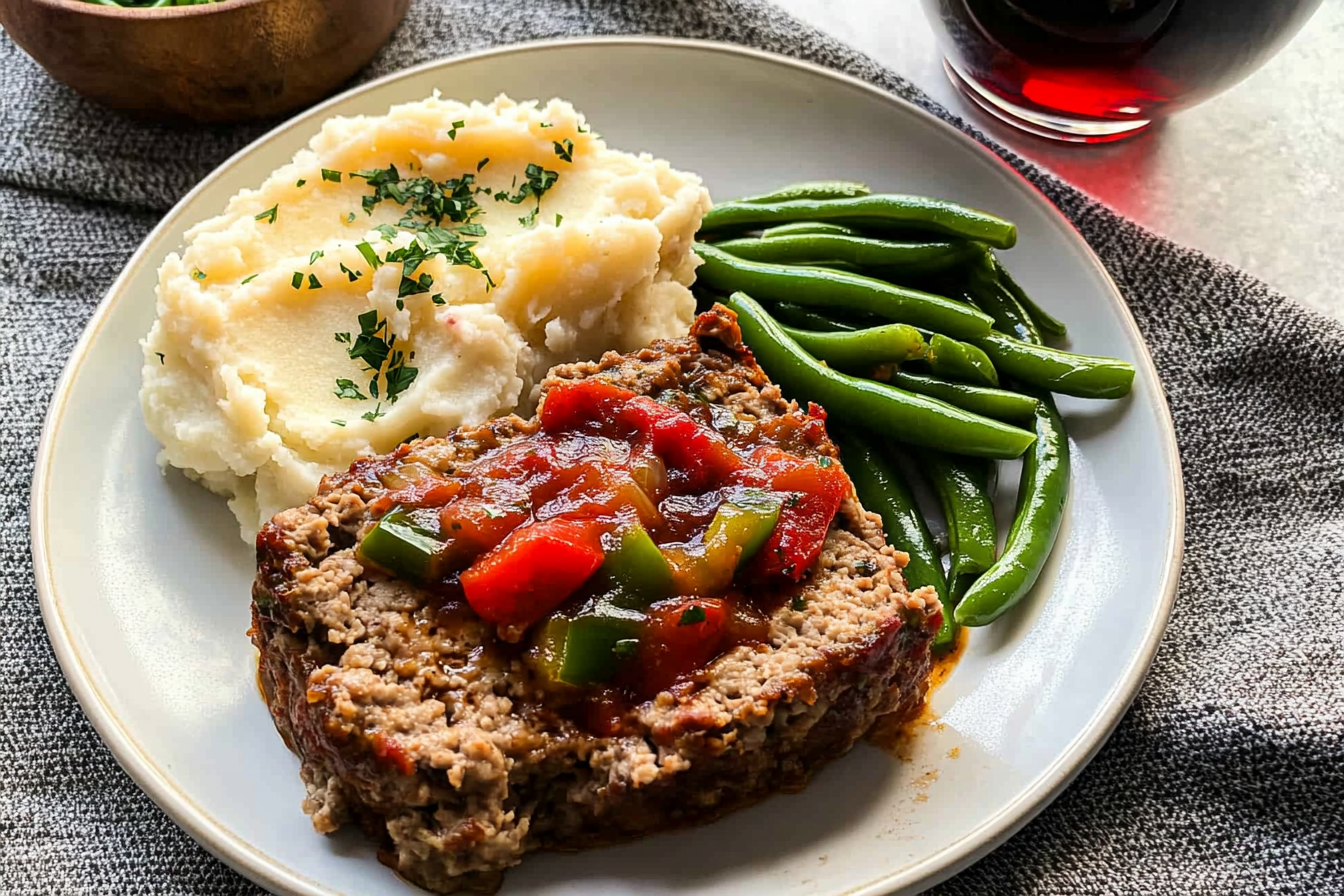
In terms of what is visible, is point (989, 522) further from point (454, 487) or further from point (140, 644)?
point (140, 644)

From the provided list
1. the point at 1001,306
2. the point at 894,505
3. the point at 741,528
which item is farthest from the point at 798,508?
the point at 1001,306

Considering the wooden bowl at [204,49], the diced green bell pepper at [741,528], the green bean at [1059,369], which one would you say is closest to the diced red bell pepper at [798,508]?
the diced green bell pepper at [741,528]

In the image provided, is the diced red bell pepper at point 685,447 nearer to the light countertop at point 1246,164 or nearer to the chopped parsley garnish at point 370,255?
the chopped parsley garnish at point 370,255

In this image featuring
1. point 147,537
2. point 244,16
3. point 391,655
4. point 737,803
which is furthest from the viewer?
point 244,16

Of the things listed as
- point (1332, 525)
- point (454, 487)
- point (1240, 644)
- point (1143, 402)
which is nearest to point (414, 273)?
point (454, 487)

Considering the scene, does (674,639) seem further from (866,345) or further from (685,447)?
(866,345)

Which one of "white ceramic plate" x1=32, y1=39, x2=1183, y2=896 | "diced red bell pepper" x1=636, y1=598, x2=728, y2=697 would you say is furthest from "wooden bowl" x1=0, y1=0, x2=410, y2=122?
"diced red bell pepper" x1=636, y1=598, x2=728, y2=697

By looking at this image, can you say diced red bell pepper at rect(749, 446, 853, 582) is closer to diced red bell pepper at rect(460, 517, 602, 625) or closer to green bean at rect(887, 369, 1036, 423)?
diced red bell pepper at rect(460, 517, 602, 625)
